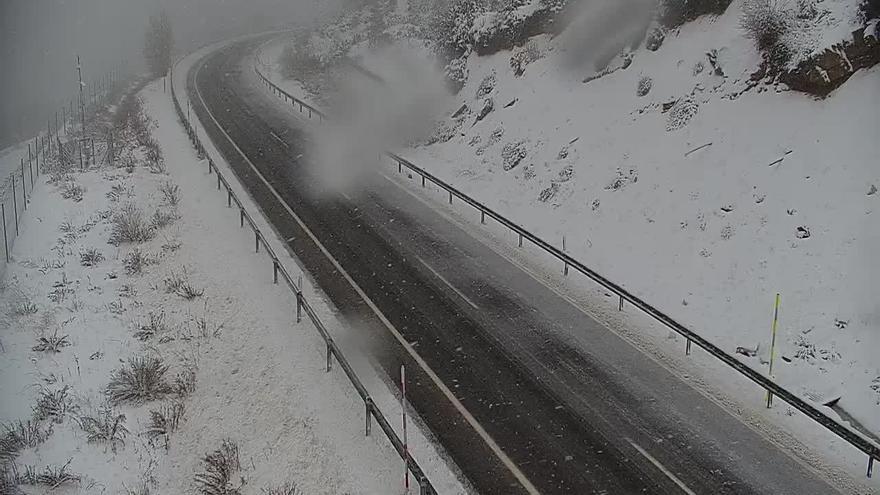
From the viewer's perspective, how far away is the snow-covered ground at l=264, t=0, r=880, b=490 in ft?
46.6

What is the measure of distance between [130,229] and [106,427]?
10857 mm

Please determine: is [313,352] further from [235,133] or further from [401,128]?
[235,133]

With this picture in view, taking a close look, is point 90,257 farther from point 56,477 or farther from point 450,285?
point 450,285

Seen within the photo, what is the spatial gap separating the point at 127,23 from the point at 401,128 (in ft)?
313

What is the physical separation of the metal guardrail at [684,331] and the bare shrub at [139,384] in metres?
10.1

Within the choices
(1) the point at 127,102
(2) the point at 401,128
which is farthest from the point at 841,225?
(1) the point at 127,102

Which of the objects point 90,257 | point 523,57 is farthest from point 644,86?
point 90,257

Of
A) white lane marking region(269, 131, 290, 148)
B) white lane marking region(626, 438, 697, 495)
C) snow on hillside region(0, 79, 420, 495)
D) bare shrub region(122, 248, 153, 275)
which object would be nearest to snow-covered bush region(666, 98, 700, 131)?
white lane marking region(626, 438, 697, 495)

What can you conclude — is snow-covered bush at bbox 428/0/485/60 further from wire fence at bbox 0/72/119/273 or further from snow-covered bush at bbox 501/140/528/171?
wire fence at bbox 0/72/119/273

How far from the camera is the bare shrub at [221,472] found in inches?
451

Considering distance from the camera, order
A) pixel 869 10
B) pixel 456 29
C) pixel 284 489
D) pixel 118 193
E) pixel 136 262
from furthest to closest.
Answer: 1. pixel 456 29
2. pixel 118 193
3. pixel 136 262
4. pixel 869 10
5. pixel 284 489

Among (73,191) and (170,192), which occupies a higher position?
(170,192)

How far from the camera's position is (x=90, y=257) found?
824 inches

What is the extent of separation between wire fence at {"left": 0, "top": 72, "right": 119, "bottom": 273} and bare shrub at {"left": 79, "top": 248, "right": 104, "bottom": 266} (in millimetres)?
2485
